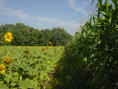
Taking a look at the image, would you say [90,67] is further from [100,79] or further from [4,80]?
→ [4,80]

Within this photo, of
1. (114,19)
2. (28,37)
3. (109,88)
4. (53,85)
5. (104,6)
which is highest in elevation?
(28,37)

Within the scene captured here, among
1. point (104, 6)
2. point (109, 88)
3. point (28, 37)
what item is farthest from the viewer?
point (28, 37)

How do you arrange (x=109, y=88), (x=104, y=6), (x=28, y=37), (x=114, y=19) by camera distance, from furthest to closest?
(x=28, y=37) → (x=104, y=6) → (x=109, y=88) → (x=114, y=19)

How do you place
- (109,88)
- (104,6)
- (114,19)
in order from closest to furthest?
(114,19)
(109,88)
(104,6)

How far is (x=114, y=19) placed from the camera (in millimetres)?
882

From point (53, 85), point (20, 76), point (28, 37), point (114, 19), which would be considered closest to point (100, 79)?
point (114, 19)

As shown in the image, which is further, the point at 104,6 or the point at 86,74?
the point at 86,74

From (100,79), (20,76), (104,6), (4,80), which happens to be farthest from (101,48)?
(4,80)

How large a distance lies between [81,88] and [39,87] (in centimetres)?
60

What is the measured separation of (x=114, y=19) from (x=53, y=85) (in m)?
1.24

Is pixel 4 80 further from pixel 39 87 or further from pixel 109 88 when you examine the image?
pixel 109 88

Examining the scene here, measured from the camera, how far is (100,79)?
108 centimetres

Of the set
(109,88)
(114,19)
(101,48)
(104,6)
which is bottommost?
(109,88)

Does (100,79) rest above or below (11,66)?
below
